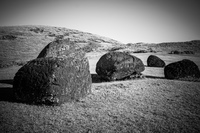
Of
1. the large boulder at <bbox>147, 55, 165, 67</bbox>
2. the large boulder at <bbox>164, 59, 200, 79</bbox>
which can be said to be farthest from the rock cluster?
the large boulder at <bbox>147, 55, 165, 67</bbox>

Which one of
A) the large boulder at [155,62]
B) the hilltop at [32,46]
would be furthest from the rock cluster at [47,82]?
the hilltop at [32,46]

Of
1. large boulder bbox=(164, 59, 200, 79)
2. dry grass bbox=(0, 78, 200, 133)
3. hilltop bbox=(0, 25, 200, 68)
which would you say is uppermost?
hilltop bbox=(0, 25, 200, 68)

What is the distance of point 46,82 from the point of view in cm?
476

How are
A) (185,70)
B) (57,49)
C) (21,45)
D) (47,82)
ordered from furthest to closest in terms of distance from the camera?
(21,45) → (185,70) → (57,49) → (47,82)

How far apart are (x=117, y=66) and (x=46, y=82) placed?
20.4 ft

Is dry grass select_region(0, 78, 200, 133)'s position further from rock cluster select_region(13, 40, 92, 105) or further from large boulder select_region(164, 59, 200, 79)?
large boulder select_region(164, 59, 200, 79)

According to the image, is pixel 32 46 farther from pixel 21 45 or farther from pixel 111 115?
pixel 111 115

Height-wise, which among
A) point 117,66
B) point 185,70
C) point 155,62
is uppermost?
point 117,66

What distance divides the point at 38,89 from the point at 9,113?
1.26m

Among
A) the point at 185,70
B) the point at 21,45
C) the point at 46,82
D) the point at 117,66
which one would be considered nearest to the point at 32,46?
the point at 21,45

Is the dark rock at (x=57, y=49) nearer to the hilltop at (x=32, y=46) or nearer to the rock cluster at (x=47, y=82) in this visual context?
the rock cluster at (x=47, y=82)

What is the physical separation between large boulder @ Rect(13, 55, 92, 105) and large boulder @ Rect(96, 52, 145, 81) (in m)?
4.89

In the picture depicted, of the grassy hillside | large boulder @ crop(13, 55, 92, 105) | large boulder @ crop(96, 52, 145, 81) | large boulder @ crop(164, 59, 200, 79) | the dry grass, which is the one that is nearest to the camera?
the dry grass

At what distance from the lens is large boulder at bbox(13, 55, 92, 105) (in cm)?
478
